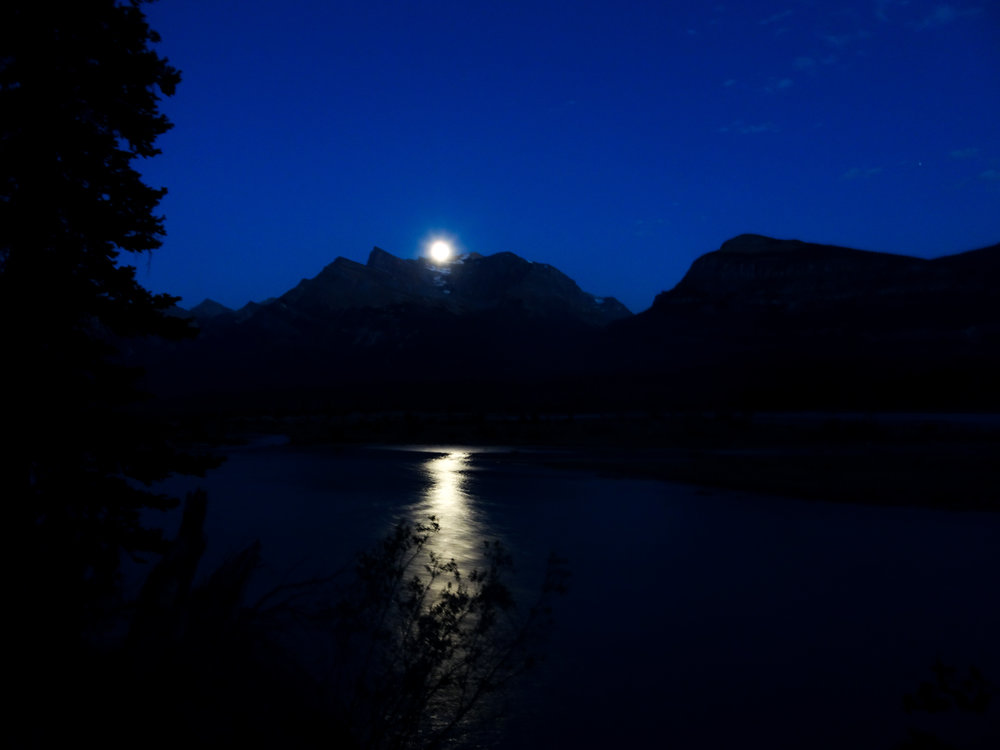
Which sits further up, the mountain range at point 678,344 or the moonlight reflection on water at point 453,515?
the mountain range at point 678,344

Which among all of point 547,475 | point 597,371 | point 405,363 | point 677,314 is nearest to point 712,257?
point 677,314

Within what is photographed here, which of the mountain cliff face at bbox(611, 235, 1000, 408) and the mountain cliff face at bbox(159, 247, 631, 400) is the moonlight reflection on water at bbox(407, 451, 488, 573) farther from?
the mountain cliff face at bbox(159, 247, 631, 400)

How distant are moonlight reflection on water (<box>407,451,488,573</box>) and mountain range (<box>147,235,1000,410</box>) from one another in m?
52.5

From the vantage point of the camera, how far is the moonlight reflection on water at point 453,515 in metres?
13.6

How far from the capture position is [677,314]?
138375mm

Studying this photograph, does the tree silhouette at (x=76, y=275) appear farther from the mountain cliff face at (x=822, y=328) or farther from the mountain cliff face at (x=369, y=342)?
the mountain cliff face at (x=369, y=342)

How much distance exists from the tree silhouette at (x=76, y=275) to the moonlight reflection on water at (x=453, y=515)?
22.2ft

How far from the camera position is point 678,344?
11944 cm

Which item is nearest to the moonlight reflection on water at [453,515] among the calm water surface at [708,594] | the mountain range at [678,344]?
the calm water surface at [708,594]

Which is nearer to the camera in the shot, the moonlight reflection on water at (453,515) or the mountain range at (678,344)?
the moonlight reflection on water at (453,515)

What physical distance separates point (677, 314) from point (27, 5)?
139 metres

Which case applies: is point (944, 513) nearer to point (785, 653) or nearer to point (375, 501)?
point (785, 653)

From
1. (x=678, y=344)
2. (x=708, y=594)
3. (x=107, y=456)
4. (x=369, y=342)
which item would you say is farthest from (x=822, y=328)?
(x=107, y=456)

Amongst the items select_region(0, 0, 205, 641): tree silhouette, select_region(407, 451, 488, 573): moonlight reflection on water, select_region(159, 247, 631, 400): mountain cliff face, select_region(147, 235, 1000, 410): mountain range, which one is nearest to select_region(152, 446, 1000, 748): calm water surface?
select_region(407, 451, 488, 573): moonlight reflection on water
